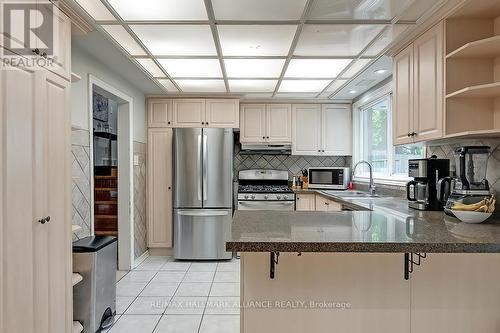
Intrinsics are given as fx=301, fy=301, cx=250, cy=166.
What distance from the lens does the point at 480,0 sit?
5.64ft

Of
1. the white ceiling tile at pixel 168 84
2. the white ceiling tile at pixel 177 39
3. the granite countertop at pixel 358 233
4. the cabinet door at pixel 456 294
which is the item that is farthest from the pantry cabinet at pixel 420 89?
the white ceiling tile at pixel 168 84

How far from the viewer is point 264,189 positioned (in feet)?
14.2

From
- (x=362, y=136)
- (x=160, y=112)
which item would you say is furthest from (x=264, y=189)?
(x=160, y=112)

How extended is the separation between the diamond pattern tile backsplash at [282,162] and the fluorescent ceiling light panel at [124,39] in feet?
8.02

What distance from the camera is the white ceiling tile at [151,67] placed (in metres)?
2.87

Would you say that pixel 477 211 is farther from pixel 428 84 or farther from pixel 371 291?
pixel 428 84

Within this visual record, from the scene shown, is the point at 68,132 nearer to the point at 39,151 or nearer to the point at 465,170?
the point at 39,151

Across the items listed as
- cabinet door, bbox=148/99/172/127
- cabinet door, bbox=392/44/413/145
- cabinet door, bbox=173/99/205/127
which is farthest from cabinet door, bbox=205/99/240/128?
cabinet door, bbox=392/44/413/145

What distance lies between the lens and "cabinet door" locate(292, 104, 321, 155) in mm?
4543

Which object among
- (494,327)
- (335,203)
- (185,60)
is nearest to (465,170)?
(494,327)

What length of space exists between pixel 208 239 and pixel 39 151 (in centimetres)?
270

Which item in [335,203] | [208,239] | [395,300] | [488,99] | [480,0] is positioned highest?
[480,0]

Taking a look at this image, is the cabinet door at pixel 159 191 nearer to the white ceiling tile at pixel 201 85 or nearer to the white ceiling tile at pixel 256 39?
the white ceiling tile at pixel 201 85

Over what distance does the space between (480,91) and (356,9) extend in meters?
0.89
